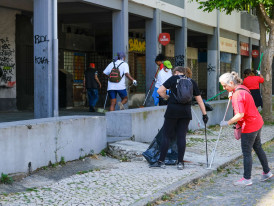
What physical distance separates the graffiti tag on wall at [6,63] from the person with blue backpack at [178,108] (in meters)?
10.2

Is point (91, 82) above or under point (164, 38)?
under

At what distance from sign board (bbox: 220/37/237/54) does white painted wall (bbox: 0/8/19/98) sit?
12.4 meters

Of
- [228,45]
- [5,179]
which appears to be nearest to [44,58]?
[5,179]

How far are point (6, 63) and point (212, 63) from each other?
38.9 feet

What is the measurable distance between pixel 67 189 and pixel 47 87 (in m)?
6.40

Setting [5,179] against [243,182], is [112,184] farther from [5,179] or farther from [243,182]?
[243,182]

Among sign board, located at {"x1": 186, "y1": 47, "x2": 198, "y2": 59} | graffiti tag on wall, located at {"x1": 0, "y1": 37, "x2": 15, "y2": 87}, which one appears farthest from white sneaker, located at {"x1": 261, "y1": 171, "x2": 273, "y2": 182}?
sign board, located at {"x1": 186, "y1": 47, "x2": 198, "y2": 59}

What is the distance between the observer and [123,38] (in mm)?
17125

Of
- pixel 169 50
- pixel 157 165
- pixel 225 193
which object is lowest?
pixel 225 193

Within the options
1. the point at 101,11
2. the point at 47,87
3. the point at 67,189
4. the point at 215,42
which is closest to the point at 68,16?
the point at 101,11

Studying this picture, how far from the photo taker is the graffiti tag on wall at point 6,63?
58.3 feet

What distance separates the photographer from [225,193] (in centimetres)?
724

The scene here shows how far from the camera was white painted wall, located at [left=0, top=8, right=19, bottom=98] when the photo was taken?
17.8 m

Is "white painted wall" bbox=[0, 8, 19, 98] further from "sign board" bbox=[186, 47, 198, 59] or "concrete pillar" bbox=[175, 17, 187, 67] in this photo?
"sign board" bbox=[186, 47, 198, 59]
